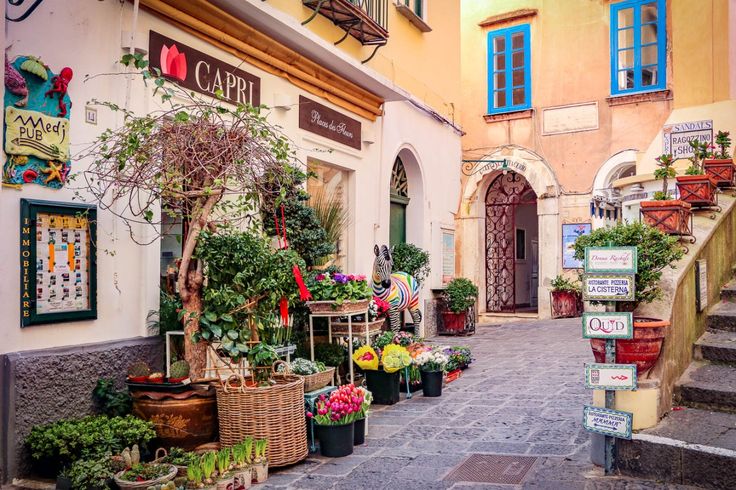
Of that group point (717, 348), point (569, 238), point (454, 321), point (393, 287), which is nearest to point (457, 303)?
point (454, 321)

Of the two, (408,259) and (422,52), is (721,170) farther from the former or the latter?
(422,52)

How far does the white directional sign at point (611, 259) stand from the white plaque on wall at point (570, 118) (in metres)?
11.7

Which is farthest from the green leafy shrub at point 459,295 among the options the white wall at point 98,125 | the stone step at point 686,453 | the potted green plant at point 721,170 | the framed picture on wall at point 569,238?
the stone step at point 686,453

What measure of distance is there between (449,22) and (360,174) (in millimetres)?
4964

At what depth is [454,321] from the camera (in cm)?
1320

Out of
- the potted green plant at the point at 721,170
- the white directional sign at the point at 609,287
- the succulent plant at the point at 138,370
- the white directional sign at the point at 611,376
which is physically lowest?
the succulent plant at the point at 138,370

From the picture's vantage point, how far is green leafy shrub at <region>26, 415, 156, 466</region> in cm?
495

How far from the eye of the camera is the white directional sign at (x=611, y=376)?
4738mm

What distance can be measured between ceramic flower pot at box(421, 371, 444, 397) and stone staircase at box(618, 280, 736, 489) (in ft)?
9.29

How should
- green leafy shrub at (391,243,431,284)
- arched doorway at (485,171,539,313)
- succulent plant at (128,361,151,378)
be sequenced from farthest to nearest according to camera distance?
arched doorway at (485,171,539,313) < green leafy shrub at (391,243,431,284) < succulent plant at (128,361,151,378)

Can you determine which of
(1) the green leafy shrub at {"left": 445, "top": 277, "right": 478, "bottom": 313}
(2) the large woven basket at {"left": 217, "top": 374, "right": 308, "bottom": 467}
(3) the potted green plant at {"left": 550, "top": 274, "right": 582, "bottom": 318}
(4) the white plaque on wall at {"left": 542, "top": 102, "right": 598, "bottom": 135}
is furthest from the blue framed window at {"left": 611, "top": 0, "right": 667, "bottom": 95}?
(2) the large woven basket at {"left": 217, "top": 374, "right": 308, "bottom": 467}

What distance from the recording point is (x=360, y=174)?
10648mm

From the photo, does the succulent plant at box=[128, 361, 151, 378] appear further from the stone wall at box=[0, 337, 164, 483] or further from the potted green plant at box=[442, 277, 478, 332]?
the potted green plant at box=[442, 277, 478, 332]

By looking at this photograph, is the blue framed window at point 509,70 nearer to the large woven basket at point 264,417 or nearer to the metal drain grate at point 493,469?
the metal drain grate at point 493,469
